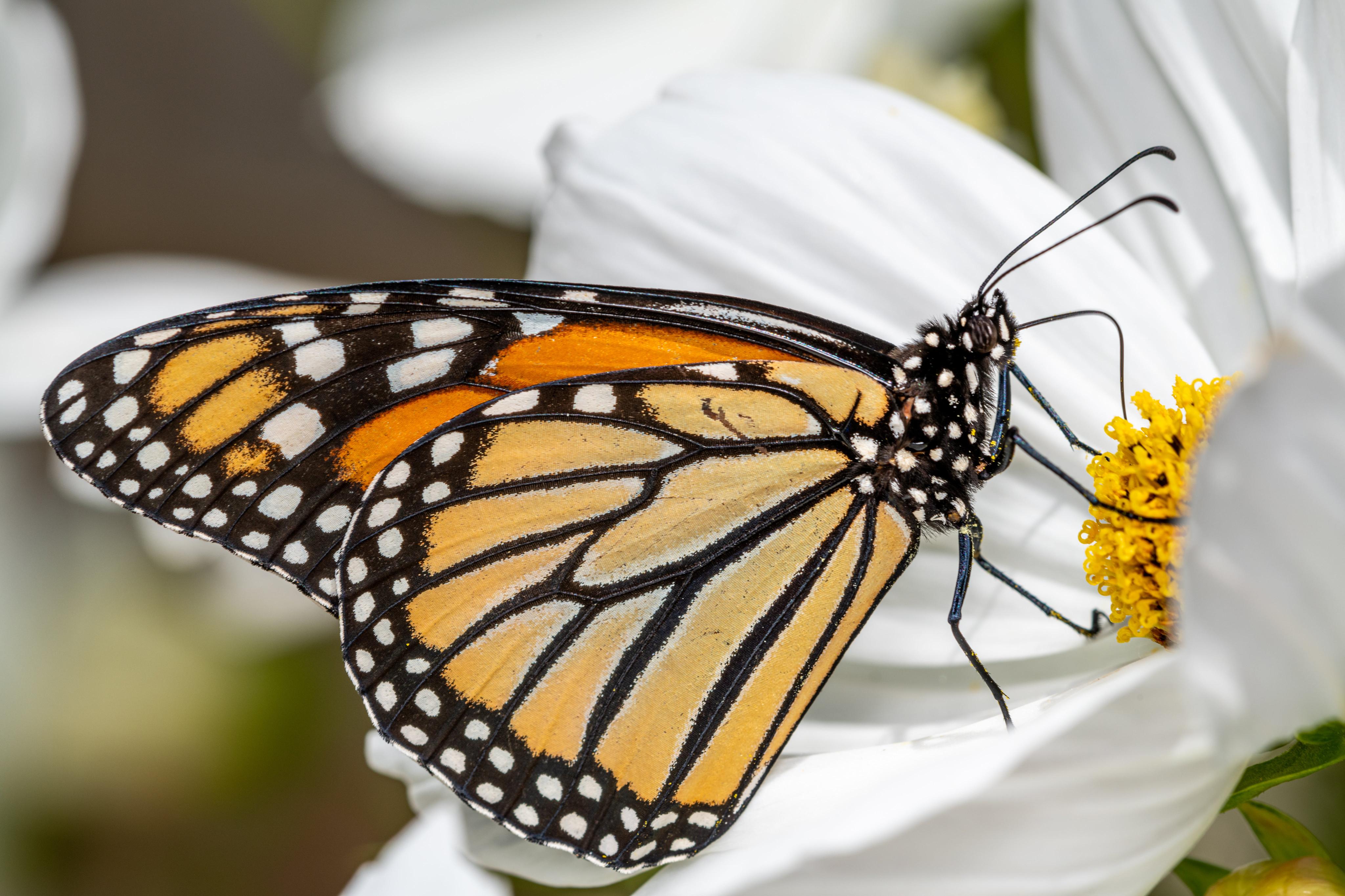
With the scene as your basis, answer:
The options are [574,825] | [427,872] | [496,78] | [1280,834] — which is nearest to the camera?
[1280,834]

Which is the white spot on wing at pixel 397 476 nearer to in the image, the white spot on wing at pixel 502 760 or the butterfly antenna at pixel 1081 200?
the white spot on wing at pixel 502 760

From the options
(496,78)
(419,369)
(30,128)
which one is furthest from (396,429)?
(496,78)

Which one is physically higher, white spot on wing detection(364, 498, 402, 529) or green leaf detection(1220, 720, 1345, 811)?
green leaf detection(1220, 720, 1345, 811)

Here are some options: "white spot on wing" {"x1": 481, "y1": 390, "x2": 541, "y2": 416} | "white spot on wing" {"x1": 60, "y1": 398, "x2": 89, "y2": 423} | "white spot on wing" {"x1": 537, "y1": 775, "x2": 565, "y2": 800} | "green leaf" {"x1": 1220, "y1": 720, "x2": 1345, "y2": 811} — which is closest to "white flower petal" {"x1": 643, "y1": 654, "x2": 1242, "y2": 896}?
"green leaf" {"x1": 1220, "y1": 720, "x2": 1345, "y2": 811}

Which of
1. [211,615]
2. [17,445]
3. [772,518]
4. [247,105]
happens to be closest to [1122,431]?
[772,518]

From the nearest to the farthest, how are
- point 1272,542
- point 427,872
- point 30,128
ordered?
1. point 1272,542
2. point 427,872
3. point 30,128

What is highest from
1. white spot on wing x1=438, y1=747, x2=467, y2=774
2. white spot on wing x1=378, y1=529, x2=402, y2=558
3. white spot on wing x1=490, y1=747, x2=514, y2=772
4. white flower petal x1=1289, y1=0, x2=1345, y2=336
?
white flower petal x1=1289, y1=0, x2=1345, y2=336

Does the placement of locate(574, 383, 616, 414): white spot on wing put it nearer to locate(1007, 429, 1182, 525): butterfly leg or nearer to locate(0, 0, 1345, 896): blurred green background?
locate(1007, 429, 1182, 525): butterfly leg

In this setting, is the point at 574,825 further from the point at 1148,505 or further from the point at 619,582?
the point at 1148,505
